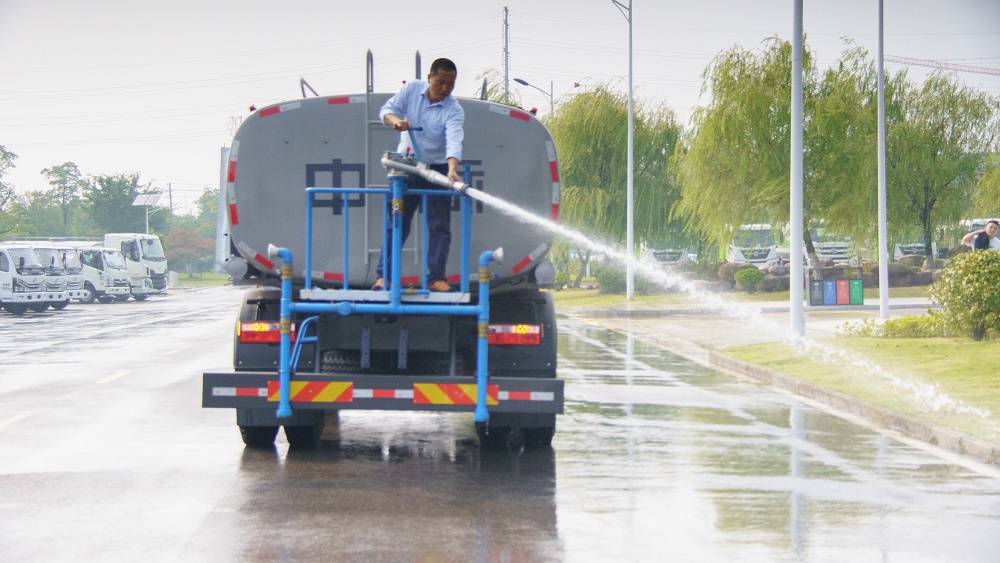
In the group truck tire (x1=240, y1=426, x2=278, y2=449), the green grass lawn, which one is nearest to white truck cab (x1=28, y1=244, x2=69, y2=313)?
the green grass lawn

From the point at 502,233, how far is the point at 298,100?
177cm

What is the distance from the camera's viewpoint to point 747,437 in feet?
35.6

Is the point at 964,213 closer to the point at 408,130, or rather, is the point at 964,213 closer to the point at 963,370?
the point at 963,370

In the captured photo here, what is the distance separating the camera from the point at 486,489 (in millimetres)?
8305

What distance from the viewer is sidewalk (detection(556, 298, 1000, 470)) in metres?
11.1

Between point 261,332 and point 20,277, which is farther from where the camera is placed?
point 20,277

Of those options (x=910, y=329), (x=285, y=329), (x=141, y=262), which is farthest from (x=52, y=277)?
(x=285, y=329)

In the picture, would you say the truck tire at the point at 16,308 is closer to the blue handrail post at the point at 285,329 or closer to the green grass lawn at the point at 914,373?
the green grass lawn at the point at 914,373

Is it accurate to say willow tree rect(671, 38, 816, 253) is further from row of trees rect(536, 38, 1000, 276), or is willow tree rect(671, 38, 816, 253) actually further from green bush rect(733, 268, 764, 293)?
green bush rect(733, 268, 764, 293)

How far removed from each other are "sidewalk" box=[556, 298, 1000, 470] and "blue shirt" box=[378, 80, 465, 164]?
4827 millimetres

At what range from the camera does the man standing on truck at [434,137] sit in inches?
341

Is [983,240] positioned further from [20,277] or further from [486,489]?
[20,277]

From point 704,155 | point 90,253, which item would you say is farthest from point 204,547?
point 90,253

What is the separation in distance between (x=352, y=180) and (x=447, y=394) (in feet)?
5.83
